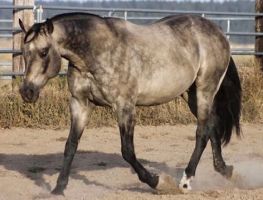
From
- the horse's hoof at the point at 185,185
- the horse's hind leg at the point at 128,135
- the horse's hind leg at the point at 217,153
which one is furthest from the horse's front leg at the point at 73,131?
the horse's hind leg at the point at 217,153

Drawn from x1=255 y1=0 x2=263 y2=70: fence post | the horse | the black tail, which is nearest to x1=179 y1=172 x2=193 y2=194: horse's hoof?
the horse

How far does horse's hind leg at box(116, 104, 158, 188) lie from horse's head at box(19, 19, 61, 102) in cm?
74

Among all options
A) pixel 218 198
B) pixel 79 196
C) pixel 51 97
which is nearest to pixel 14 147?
pixel 51 97

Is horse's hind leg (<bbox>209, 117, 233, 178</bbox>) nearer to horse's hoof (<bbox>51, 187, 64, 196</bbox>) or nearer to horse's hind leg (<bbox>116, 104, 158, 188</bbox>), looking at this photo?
horse's hind leg (<bbox>116, 104, 158, 188</bbox>)

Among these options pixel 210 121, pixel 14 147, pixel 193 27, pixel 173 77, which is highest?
pixel 193 27

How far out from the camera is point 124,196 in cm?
593

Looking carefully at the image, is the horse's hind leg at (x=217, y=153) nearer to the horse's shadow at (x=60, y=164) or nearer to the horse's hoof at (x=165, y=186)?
the horse's shadow at (x=60, y=164)

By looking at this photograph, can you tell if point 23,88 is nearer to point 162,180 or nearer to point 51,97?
point 162,180

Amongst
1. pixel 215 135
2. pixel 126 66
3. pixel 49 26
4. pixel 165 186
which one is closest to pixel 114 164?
pixel 215 135

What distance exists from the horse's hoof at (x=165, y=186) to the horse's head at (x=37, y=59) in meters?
1.40

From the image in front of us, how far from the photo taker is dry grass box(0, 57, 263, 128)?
9820mm

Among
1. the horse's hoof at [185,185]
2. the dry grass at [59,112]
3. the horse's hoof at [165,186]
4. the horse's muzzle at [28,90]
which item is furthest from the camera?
the dry grass at [59,112]

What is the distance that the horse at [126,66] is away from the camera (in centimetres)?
577

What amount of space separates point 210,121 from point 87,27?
Answer: 189 cm
